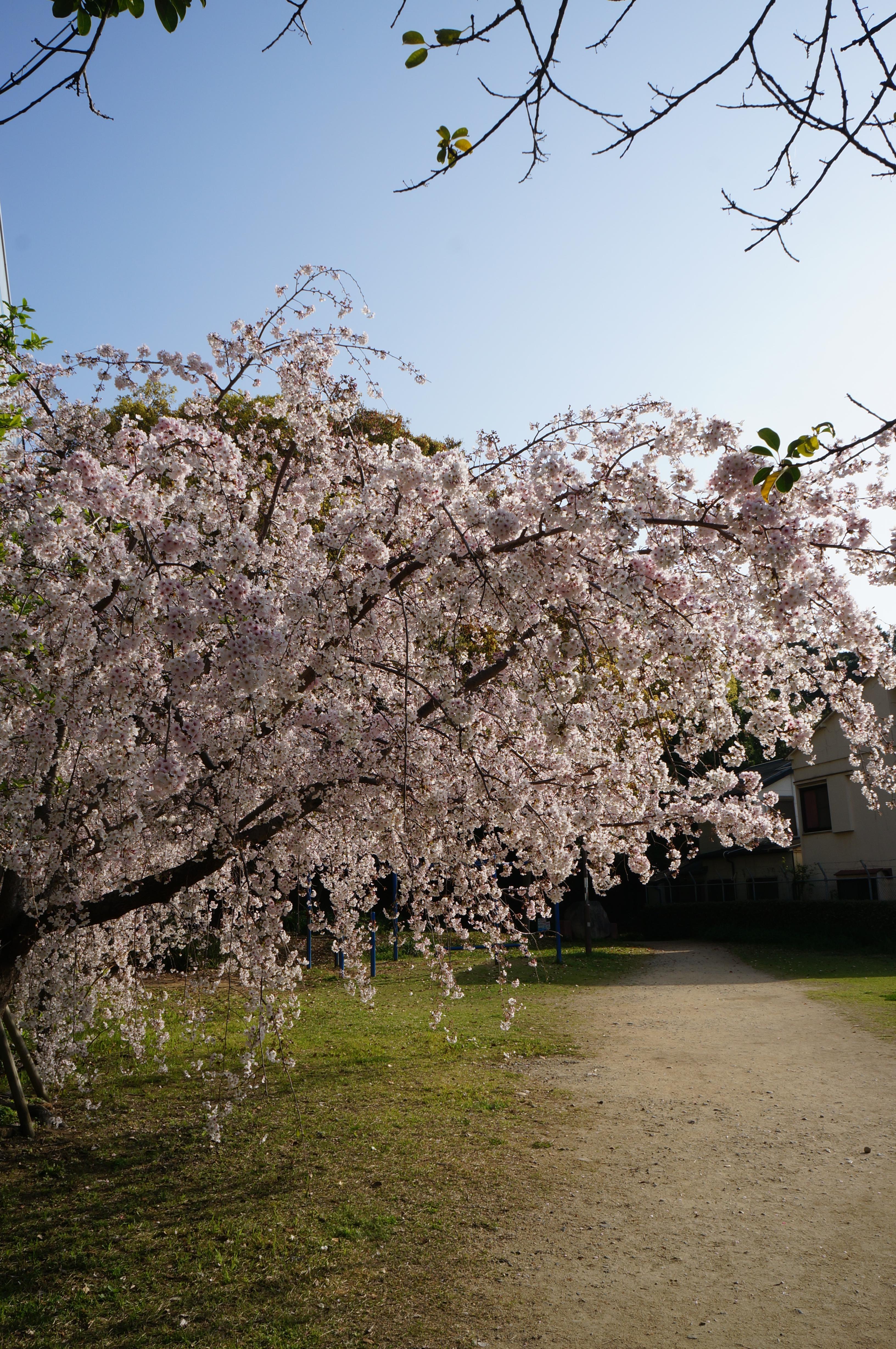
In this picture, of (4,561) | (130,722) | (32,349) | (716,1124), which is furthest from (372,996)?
(32,349)

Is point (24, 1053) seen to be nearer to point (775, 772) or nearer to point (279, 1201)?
point (279, 1201)

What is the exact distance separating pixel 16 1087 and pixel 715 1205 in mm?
5430

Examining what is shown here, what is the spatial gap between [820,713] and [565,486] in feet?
10.6

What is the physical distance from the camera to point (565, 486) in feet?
13.4

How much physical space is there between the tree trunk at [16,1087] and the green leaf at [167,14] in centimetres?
721

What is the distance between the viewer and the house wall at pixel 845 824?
20.5m

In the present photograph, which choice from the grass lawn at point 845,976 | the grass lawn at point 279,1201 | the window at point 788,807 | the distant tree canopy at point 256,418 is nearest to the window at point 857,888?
the grass lawn at point 845,976

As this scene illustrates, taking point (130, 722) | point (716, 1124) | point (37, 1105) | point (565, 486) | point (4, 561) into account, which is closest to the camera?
point (565, 486)

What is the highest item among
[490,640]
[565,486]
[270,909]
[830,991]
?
[565,486]

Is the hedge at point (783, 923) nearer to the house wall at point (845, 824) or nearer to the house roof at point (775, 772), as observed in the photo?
the house wall at point (845, 824)

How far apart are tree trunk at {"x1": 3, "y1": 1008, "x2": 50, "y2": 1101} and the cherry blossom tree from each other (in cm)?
18

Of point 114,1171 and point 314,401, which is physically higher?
point 314,401

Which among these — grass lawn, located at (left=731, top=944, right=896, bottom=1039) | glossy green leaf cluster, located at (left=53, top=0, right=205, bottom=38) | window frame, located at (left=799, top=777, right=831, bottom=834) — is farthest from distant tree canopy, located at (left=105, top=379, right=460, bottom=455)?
window frame, located at (left=799, top=777, right=831, bottom=834)

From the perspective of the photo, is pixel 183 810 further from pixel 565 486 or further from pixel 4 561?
pixel 565 486
